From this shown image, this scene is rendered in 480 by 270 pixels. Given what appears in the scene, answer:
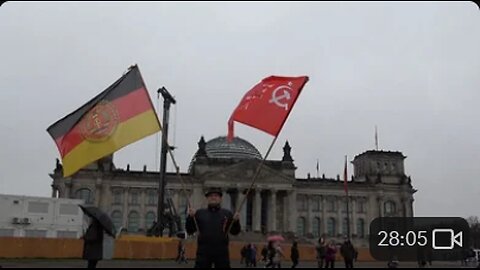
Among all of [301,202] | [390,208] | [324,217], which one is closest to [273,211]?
[301,202]

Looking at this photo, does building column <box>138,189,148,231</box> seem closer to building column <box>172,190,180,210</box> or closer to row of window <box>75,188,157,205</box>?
row of window <box>75,188,157,205</box>

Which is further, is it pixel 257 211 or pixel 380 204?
pixel 380 204

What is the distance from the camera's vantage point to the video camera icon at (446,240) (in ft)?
44.3

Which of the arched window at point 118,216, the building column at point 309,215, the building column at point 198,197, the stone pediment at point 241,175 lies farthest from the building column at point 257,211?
the arched window at point 118,216

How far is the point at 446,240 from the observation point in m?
14.7

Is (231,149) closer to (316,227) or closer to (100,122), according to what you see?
(316,227)

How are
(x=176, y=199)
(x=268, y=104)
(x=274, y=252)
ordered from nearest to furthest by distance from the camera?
(x=268, y=104), (x=274, y=252), (x=176, y=199)

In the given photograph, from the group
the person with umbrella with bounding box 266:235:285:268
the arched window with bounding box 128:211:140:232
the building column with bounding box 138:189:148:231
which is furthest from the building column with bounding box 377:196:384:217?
the person with umbrella with bounding box 266:235:285:268

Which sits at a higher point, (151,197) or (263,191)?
(263,191)

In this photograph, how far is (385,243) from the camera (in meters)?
18.4

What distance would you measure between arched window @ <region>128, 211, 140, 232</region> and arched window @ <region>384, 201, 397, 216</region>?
42.4 meters

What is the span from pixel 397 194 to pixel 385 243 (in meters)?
81.9

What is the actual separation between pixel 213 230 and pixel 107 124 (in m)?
7.84

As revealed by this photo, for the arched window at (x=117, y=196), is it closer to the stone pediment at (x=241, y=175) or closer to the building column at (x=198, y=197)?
the building column at (x=198, y=197)
